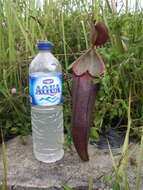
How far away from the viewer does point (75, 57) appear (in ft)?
4.05

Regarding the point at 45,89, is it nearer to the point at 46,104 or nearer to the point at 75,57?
the point at 46,104

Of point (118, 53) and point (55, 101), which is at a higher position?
point (118, 53)

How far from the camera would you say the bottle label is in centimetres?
94

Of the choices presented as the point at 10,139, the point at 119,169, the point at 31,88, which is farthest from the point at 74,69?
the point at 10,139

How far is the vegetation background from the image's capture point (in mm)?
950

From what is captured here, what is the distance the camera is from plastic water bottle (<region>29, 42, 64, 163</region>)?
947mm

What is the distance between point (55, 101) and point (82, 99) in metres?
0.16

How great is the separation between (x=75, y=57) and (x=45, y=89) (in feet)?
1.22

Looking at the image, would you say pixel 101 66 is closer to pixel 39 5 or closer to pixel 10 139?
pixel 10 139

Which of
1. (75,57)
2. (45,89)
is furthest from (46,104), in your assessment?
(75,57)

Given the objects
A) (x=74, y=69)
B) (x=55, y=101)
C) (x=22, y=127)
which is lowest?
(x=22, y=127)

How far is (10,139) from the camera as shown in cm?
119

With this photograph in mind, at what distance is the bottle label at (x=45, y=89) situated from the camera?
0.94 metres

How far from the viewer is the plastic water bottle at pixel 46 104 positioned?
0.95 metres
